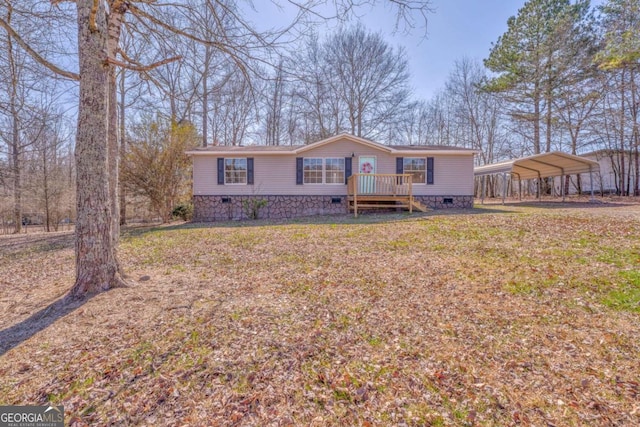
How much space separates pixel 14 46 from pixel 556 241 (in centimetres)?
1043

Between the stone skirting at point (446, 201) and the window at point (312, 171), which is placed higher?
the window at point (312, 171)


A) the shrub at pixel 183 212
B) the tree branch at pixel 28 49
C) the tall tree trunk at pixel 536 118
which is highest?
the tall tree trunk at pixel 536 118

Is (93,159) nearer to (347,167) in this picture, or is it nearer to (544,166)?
(347,167)

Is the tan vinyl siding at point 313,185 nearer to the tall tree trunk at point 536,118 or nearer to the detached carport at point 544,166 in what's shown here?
the detached carport at point 544,166

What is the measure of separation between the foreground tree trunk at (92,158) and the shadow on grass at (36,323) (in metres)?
0.16

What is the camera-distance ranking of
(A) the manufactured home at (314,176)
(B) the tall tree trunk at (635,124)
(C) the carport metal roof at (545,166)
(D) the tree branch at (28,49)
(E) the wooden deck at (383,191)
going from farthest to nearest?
(B) the tall tree trunk at (635,124)
(C) the carport metal roof at (545,166)
(A) the manufactured home at (314,176)
(E) the wooden deck at (383,191)
(D) the tree branch at (28,49)

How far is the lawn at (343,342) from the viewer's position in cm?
189

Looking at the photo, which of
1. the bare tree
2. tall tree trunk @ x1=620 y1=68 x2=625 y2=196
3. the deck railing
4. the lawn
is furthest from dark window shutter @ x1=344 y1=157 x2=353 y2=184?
tall tree trunk @ x1=620 y1=68 x2=625 y2=196

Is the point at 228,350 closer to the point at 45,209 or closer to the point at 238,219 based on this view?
the point at 238,219

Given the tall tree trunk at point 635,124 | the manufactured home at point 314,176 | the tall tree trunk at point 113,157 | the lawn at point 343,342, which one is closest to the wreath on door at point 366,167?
the manufactured home at point 314,176

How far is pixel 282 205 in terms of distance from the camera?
1234 cm

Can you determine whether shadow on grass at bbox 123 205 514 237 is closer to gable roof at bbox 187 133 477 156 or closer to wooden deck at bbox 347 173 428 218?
wooden deck at bbox 347 173 428 218

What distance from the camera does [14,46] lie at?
5312 mm

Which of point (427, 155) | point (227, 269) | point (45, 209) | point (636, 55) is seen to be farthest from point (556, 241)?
point (45, 209)
